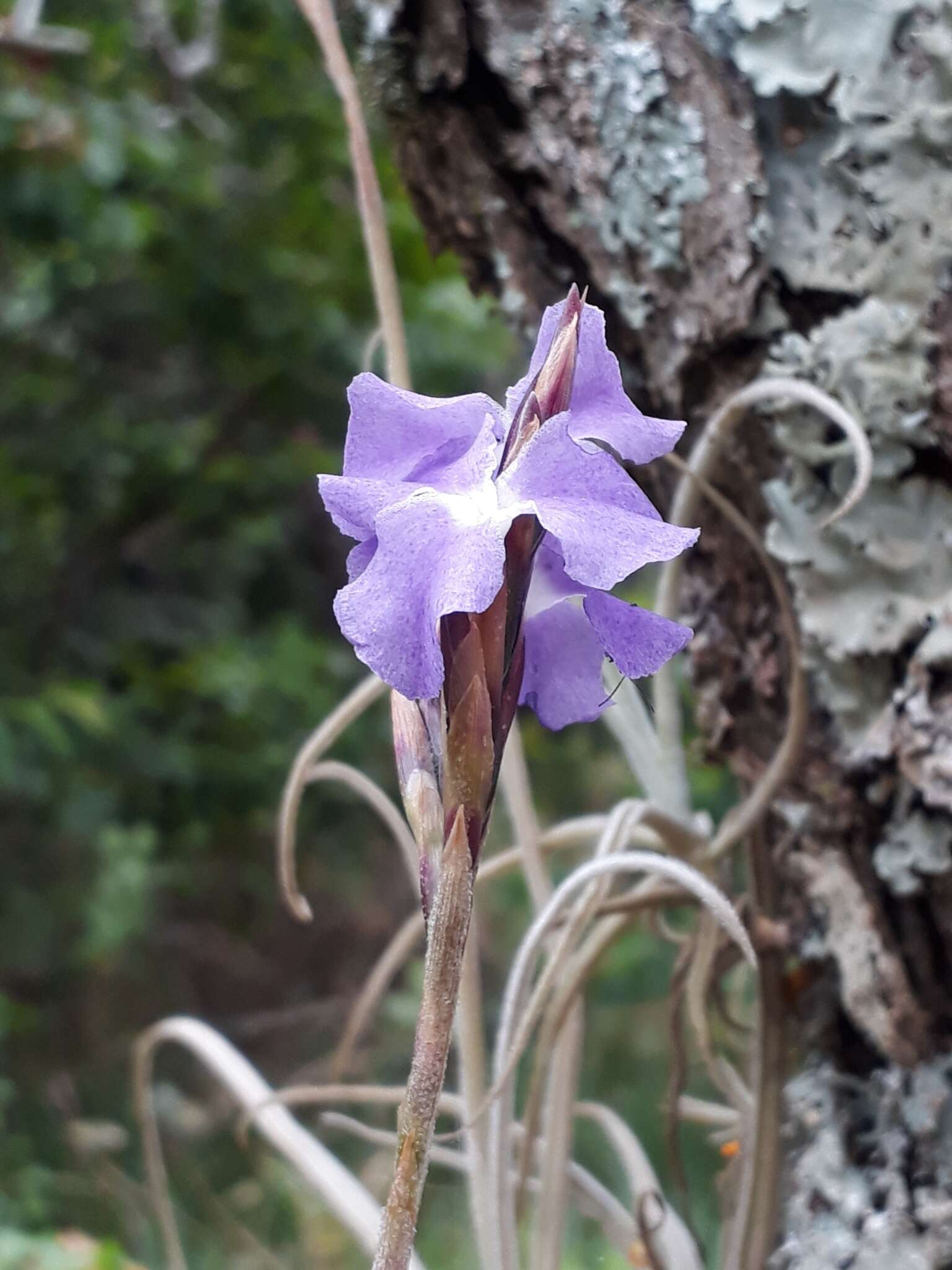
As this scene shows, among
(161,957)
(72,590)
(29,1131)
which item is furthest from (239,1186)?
(72,590)

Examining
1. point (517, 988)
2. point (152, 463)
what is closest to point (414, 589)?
point (517, 988)

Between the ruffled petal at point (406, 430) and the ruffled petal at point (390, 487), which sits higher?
the ruffled petal at point (406, 430)

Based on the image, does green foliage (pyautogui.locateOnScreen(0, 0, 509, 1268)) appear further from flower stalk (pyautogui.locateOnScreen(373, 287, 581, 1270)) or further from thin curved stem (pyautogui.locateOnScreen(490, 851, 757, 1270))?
flower stalk (pyautogui.locateOnScreen(373, 287, 581, 1270))

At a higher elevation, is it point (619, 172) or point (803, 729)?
point (619, 172)

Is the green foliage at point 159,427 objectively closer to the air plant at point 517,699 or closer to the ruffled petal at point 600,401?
the air plant at point 517,699

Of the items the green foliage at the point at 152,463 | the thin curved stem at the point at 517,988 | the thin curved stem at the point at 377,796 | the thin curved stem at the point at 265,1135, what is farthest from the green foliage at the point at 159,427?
the thin curved stem at the point at 517,988

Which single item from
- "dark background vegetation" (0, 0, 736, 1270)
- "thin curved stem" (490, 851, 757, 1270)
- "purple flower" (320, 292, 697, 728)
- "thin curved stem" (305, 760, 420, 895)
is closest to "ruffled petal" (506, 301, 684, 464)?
"purple flower" (320, 292, 697, 728)

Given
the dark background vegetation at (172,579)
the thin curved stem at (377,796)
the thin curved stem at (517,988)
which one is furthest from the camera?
the dark background vegetation at (172,579)

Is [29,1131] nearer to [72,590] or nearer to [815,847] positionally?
[72,590]
